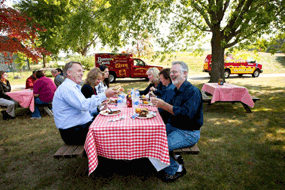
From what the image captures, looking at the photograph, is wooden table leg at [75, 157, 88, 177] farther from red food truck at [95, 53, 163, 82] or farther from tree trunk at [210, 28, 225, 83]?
red food truck at [95, 53, 163, 82]

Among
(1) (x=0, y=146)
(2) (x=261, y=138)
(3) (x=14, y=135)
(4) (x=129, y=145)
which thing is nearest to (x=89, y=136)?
(4) (x=129, y=145)

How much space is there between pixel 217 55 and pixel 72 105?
922cm

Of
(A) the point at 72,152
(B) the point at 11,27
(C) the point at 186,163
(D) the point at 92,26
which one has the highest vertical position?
(D) the point at 92,26

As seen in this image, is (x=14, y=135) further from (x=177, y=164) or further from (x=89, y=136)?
(x=177, y=164)

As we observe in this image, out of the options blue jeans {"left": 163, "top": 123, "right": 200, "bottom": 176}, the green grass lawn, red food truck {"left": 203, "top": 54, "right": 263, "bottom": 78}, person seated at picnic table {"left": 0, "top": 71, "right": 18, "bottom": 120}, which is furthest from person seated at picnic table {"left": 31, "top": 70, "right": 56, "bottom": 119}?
red food truck {"left": 203, "top": 54, "right": 263, "bottom": 78}

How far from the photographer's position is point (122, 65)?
47.0 ft

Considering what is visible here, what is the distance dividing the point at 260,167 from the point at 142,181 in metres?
2.16

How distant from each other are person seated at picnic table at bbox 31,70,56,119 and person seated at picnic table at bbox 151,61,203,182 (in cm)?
460

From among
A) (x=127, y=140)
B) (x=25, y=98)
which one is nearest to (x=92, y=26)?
(x=25, y=98)

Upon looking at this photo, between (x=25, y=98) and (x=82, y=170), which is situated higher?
(x=25, y=98)

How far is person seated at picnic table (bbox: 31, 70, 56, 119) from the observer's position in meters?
5.75

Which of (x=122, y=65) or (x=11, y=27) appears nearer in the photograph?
(x=11, y=27)

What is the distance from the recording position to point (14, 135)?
4.78 m

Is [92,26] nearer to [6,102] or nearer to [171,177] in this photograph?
[6,102]
